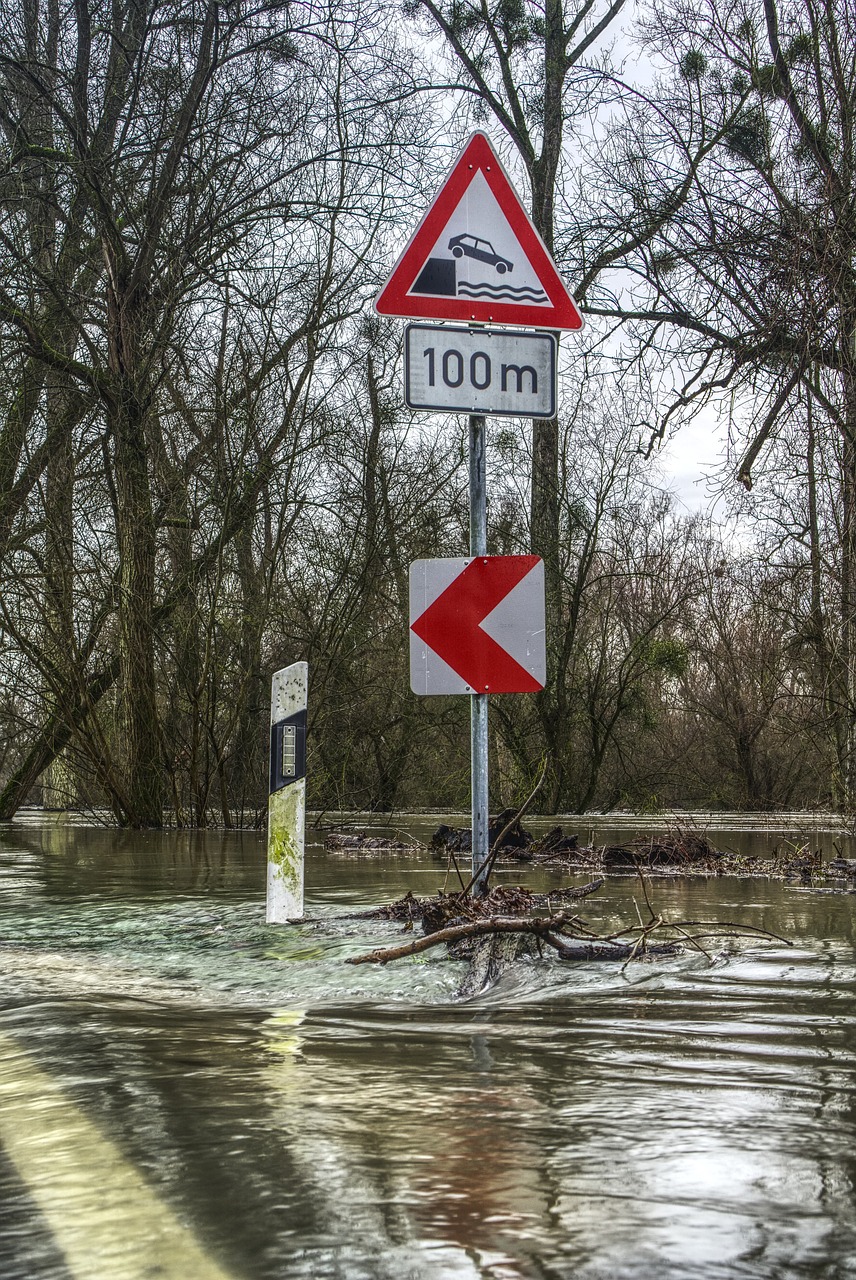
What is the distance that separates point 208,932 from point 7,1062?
2552mm

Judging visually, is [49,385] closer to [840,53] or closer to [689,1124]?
[840,53]

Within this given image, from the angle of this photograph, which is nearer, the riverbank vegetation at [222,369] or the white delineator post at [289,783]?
the white delineator post at [289,783]

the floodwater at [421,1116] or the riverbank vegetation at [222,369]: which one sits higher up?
the riverbank vegetation at [222,369]

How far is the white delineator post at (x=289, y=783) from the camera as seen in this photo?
612 centimetres

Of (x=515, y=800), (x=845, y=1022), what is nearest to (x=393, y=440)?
(x=515, y=800)

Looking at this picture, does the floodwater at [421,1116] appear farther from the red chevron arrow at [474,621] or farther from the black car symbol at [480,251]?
the black car symbol at [480,251]

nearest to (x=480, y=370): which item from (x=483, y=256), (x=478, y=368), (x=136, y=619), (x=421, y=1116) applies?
(x=478, y=368)

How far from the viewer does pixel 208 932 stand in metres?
5.87

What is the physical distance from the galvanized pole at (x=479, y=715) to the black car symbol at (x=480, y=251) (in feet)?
2.03

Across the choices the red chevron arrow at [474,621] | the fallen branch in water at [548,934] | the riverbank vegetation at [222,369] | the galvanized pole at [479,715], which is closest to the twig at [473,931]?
the fallen branch in water at [548,934]

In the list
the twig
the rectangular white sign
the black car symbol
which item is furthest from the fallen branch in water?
the black car symbol

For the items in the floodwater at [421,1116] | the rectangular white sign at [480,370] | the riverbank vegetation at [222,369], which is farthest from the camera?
the riverbank vegetation at [222,369]

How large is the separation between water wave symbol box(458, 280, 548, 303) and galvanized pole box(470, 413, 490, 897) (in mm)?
485

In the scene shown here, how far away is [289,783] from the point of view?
247 inches
